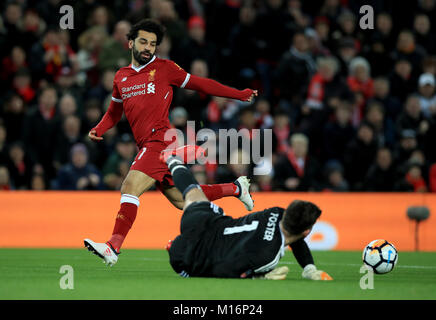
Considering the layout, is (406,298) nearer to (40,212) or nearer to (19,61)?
(40,212)

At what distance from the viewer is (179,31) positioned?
1496cm

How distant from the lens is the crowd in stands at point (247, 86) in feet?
44.4

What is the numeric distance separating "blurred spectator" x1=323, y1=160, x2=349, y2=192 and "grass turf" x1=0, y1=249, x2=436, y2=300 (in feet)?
12.9

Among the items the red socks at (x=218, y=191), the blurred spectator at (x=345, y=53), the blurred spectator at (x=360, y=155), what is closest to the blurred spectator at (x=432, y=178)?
the blurred spectator at (x=360, y=155)

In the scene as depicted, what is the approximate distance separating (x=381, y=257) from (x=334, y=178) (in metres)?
5.98

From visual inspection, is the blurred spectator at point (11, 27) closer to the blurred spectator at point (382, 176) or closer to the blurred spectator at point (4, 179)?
the blurred spectator at point (4, 179)

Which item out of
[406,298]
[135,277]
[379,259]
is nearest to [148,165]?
[135,277]

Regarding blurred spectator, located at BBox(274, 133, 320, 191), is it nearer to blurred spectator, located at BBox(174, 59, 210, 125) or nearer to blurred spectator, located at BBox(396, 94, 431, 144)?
blurred spectator, located at BBox(174, 59, 210, 125)

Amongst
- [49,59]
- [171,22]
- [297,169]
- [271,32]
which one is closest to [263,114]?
[297,169]

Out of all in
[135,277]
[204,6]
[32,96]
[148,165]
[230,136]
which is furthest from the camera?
[204,6]

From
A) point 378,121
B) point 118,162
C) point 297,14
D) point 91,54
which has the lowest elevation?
point 118,162

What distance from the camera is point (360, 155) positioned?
14133 millimetres

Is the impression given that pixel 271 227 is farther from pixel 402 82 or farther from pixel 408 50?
pixel 408 50

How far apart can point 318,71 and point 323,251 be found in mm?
4188
